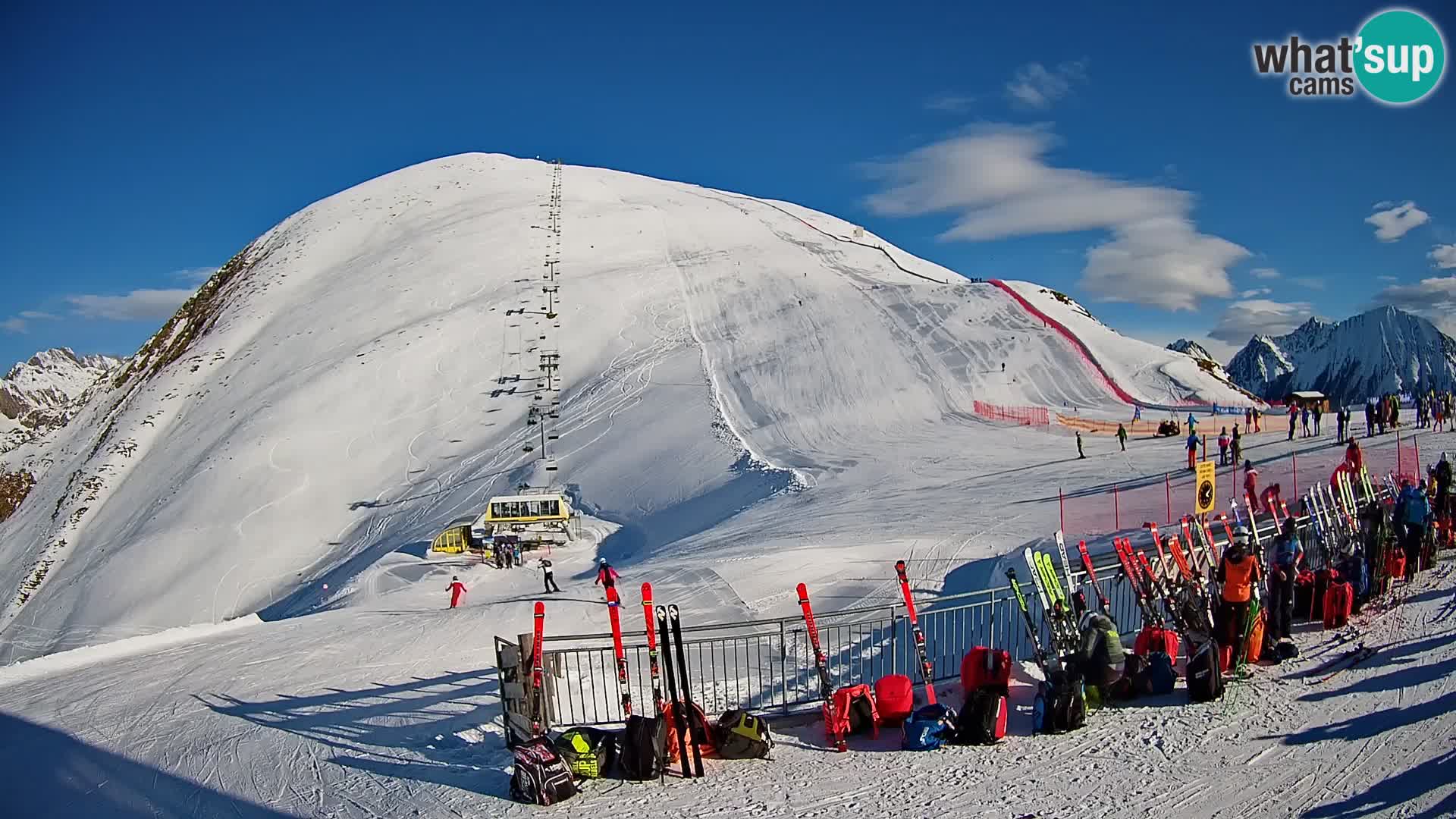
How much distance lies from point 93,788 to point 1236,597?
12.1m

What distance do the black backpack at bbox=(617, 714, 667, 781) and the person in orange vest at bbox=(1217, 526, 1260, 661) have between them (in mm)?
5872

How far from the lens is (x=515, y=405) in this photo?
1710 inches

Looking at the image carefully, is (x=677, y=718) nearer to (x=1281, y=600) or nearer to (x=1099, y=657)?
(x=1099, y=657)

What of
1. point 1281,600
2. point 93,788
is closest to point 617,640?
point 93,788

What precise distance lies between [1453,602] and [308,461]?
3978 cm

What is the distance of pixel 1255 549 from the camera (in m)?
11.0

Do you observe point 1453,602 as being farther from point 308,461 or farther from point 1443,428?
point 308,461

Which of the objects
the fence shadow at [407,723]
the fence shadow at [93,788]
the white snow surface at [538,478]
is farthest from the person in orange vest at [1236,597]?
the fence shadow at [93,788]

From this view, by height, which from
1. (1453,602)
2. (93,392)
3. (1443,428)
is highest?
(93,392)

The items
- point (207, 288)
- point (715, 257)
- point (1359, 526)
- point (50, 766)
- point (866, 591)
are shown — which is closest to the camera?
point (50, 766)

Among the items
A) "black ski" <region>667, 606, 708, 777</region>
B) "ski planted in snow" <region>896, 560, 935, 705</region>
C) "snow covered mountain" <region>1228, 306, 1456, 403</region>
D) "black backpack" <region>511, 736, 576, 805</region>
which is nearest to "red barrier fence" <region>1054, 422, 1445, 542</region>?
"ski planted in snow" <region>896, 560, 935, 705</region>

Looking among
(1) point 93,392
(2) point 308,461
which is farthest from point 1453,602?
(1) point 93,392

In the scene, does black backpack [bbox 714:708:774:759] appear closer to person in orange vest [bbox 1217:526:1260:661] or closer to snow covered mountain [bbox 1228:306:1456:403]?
person in orange vest [bbox 1217:526:1260:661]

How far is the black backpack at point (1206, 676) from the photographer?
8609 mm
